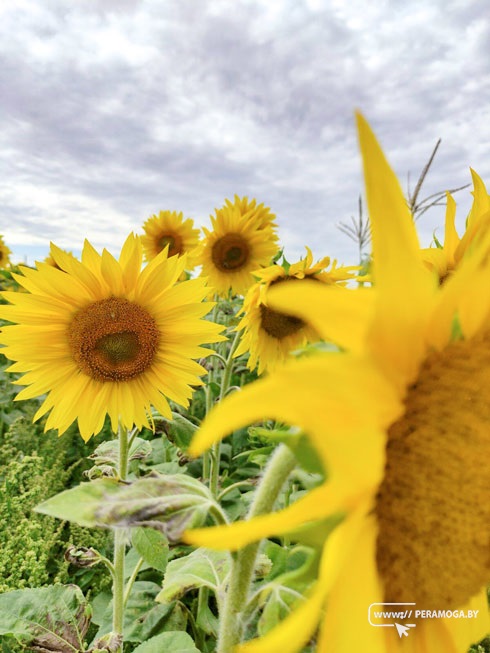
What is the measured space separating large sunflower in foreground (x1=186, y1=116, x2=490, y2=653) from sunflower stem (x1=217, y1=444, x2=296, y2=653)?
149 millimetres

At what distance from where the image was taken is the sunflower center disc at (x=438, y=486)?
562 millimetres

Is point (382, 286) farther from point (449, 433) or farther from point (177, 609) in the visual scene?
point (177, 609)

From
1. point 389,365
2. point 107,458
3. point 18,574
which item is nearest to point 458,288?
point 389,365

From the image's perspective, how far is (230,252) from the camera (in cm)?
412

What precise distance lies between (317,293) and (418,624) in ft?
1.59

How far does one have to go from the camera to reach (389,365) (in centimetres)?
49

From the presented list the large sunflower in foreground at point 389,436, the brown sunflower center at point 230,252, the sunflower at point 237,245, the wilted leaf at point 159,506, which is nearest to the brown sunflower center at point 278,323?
the sunflower at point 237,245

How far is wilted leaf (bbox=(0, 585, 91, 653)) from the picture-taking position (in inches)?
57.2

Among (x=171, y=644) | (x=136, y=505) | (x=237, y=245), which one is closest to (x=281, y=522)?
(x=136, y=505)

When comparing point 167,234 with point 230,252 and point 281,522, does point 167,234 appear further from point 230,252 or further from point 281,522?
point 281,522

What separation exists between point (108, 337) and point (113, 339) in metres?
0.02

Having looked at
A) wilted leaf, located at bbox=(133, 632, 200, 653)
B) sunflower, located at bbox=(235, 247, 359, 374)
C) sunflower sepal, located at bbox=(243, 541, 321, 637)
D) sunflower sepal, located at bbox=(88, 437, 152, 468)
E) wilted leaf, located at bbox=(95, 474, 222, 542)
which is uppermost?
sunflower, located at bbox=(235, 247, 359, 374)

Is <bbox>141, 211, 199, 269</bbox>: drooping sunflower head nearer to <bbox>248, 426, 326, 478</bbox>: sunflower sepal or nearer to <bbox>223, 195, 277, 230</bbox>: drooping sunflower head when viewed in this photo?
<bbox>223, 195, 277, 230</bbox>: drooping sunflower head

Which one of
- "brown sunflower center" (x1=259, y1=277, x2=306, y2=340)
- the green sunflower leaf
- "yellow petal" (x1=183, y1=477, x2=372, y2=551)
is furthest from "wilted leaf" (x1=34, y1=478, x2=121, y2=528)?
"brown sunflower center" (x1=259, y1=277, x2=306, y2=340)
